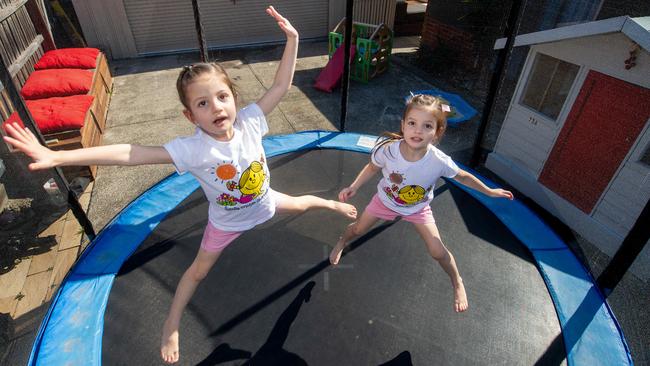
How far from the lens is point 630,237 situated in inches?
86.7

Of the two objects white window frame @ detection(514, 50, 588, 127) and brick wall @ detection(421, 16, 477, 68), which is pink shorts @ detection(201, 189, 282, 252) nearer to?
white window frame @ detection(514, 50, 588, 127)

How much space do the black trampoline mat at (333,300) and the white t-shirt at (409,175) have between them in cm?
60

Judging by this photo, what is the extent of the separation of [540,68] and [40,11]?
6813 millimetres

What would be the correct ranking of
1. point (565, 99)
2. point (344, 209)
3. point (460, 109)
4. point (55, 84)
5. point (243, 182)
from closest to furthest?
point (243, 182) → point (344, 209) → point (565, 99) → point (55, 84) → point (460, 109)

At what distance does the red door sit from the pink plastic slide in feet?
12.1

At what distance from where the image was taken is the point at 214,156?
1820 mm

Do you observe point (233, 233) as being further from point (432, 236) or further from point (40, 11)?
point (40, 11)

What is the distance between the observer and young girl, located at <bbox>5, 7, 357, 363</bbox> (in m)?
1.56

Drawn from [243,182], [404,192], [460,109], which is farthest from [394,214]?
[460,109]

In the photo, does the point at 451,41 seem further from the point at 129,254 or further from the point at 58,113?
the point at 129,254

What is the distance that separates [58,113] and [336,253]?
10.5 ft

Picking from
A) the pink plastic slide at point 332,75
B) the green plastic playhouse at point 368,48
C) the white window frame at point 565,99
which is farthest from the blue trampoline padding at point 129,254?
the green plastic playhouse at point 368,48

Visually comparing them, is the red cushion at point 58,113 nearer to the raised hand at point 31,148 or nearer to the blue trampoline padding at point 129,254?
the blue trampoline padding at point 129,254

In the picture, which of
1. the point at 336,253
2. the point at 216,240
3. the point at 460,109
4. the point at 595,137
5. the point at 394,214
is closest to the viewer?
the point at 216,240
